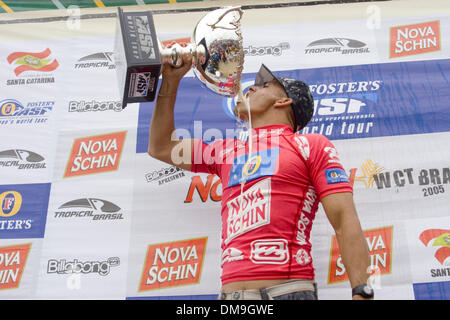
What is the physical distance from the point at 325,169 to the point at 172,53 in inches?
25.5

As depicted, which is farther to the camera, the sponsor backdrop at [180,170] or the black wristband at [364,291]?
the sponsor backdrop at [180,170]

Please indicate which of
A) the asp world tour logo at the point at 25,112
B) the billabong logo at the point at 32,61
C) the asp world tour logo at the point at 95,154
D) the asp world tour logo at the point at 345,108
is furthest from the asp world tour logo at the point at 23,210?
the asp world tour logo at the point at 345,108

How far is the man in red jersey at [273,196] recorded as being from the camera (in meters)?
1.48

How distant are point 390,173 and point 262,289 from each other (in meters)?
0.96

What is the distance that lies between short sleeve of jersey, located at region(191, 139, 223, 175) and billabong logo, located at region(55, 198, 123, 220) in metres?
0.48

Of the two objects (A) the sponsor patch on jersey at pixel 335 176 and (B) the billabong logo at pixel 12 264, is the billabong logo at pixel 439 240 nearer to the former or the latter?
(A) the sponsor patch on jersey at pixel 335 176

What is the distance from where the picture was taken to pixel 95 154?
2.27 metres

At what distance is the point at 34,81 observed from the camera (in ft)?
8.02

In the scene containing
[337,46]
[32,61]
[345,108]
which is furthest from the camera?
[32,61]

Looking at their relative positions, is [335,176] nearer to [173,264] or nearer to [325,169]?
[325,169]

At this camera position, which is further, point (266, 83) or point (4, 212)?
point (4, 212)

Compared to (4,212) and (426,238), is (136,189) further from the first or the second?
(426,238)

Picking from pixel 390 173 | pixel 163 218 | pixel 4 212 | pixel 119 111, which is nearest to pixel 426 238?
pixel 390 173

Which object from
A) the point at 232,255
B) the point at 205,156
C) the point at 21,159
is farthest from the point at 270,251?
the point at 21,159
